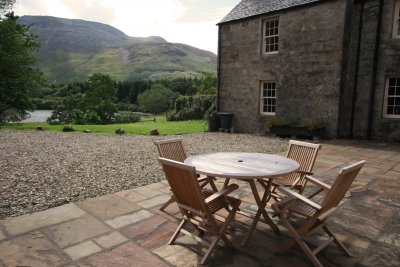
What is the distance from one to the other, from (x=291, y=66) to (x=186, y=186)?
1084 centimetres

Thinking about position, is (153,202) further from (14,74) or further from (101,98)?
(101,98)

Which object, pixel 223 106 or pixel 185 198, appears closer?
pixel 185 198

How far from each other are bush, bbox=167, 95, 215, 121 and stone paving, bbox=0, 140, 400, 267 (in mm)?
17236

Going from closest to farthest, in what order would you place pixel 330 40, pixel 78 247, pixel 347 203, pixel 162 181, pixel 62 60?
pixel 78 247, pixel 347 203, pixel 162 181, pixel 330 40, pixel 62 60

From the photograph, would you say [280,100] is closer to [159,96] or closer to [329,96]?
[329,96]

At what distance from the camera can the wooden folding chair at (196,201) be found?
260 centimetres

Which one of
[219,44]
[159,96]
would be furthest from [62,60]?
[219,44]

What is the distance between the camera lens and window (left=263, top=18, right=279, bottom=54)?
507 inches

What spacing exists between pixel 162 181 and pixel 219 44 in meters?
11.1

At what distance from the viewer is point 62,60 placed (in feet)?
643

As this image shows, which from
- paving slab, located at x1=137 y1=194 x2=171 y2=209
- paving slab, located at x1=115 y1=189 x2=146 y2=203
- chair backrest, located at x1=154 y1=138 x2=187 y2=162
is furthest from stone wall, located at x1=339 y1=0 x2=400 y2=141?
paving slab, located at x1=115 y1=189 x2=146 y2=203

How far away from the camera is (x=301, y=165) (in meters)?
4.01

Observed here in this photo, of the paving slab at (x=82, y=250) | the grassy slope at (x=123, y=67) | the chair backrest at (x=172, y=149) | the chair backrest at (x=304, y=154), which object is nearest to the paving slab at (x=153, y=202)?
the chair backrest at (x=172, y=149)

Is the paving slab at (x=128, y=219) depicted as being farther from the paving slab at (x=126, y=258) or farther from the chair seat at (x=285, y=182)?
the chair seat at (x=285, y=182)
